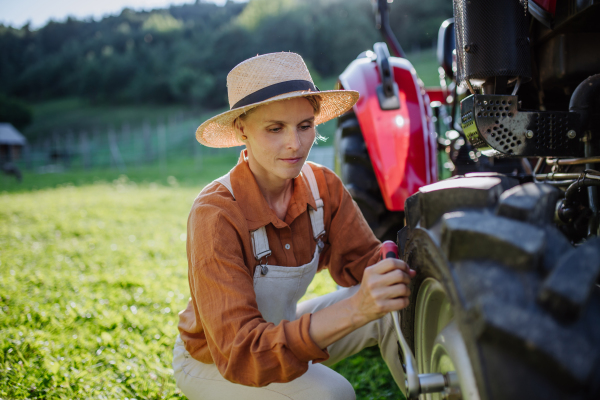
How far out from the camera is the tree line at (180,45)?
46.1 meters

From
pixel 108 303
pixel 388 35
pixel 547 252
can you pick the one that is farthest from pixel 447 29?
pixel 108 303

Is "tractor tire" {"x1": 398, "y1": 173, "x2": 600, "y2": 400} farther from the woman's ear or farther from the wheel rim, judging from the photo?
the woman's ear

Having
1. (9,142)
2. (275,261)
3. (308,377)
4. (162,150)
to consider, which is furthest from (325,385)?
(9,142)

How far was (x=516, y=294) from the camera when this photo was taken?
85 cm

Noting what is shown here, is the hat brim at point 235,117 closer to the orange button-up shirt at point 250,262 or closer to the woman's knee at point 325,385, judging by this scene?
the orange button-up shirt at point 250,262

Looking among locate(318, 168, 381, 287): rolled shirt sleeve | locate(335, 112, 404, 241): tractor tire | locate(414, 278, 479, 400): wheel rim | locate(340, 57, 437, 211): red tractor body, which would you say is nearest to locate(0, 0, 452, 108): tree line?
locate(340, 57, 437, 211): red tractor body

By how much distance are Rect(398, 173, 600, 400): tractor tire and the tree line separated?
37.3 metres

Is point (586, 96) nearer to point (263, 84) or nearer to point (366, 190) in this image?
point (263, 84)

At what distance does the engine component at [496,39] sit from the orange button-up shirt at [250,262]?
2.74 feet

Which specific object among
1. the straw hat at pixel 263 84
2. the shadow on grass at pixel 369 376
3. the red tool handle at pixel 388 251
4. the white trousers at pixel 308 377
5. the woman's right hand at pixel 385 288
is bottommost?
the shadow on grass at pixel 369 376

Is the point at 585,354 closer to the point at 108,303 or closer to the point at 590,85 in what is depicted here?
the point at 590,85

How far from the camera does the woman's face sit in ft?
5.47

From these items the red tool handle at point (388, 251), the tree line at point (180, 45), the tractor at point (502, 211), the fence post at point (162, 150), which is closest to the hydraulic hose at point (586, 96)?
the tractor at point (502, 211)

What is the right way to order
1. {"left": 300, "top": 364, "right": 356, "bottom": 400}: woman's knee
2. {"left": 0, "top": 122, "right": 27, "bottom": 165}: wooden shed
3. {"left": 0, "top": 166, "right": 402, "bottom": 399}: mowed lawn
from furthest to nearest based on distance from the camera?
{"left": 0, "top": 122, "right": 27, "bottom": 165}: wooden shed → {"left": 0, "top": 166, "right": 402, "bottom": 399}: mowed lawn → {"left": 300, "top": 364, "right": 356, "bottom": 400}: woman's knee
